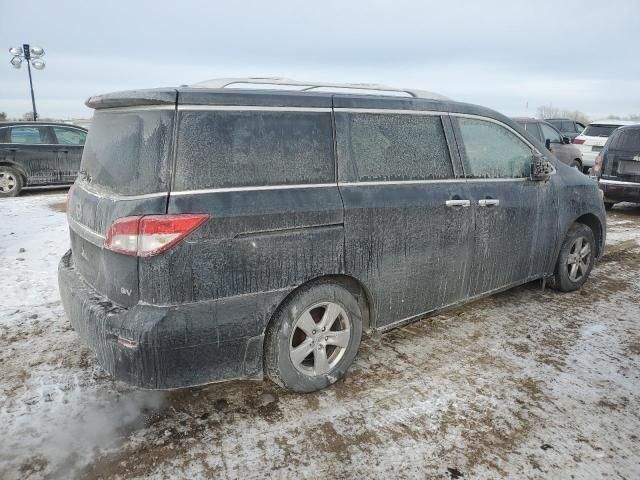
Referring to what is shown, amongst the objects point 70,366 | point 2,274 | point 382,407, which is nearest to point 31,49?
point 2,274

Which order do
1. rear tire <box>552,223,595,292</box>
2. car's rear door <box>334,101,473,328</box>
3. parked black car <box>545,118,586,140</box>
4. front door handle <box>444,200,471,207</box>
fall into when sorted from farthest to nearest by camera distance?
parked black car <box>545,118,586,140</box>, rear tire <box>552,223,595,292</box>, front door handle <box>444,200,471,207</box>, car's rear door <box>334,101,473,328</box>

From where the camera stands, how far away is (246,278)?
8.45 ft

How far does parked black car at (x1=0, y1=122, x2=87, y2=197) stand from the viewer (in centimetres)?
1023

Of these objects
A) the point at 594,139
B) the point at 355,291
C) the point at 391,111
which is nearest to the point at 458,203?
the point at 391,111

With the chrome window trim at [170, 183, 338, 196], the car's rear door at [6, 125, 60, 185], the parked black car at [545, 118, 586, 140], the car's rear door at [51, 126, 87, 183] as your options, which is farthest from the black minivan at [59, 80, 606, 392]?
the parked black car at [545, 118, 586, 140]

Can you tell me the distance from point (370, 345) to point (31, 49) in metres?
20.0

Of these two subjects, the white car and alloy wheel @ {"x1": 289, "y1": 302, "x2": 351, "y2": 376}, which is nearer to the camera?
alloy wheel @ {"x1": 289, "y1": 302, "x2": 351, "y2": 376}

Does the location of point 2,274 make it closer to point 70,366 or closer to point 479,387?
point 70,366

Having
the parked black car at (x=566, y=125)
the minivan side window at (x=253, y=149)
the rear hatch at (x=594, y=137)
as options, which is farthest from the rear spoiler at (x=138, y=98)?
the parked black car at (x=566, y=125)

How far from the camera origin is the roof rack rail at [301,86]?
2.87 metres

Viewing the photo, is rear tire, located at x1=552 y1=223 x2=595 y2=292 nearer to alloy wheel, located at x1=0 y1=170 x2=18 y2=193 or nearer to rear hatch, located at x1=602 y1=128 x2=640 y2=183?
rear hatch, located at x1=602 y1=128 x2=640 y2=183

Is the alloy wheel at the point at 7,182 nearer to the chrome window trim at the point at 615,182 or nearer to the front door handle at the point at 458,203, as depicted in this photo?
the front door handle at the point at 458,203

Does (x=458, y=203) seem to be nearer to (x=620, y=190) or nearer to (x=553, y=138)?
(x=620, y=190)

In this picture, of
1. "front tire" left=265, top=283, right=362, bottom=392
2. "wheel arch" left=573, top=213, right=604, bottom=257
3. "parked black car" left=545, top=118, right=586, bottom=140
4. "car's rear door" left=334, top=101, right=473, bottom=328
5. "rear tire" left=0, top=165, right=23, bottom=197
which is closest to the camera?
"front tire" left=265, top=283, right=362, bottom=392
